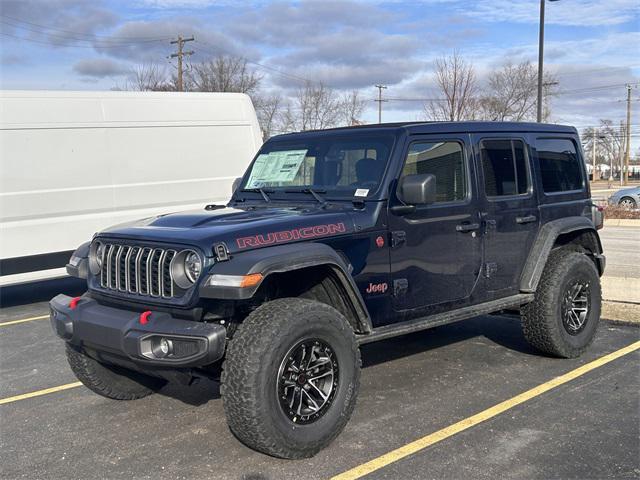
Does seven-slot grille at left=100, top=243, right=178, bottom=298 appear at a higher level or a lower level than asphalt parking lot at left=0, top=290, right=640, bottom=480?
higher

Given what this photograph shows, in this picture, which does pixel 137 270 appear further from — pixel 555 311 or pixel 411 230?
pixel 555 311

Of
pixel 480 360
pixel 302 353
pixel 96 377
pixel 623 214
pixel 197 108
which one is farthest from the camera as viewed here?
pixel 623 214

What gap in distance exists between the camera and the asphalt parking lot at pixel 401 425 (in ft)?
12.3

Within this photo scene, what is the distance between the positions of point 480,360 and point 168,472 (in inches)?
120

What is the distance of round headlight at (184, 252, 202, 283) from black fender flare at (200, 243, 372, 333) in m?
0.10

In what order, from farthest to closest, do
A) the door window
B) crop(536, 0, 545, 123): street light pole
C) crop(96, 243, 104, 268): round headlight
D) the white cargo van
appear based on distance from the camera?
crop(536, 0, 545, 123): street light pole < the white cargo van < the door window < crop(96, 243, 104, 268): round headlight

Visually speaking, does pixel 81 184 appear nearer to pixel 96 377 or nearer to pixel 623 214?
pixel 96 377

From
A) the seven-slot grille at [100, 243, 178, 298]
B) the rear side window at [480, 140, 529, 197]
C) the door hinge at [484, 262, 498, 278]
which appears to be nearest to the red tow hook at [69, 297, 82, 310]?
the seven-slot grille at [100, 243, 178, 298]

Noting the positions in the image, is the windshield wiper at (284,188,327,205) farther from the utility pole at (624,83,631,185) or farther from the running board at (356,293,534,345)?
the utility pole at (624,83,631,185)

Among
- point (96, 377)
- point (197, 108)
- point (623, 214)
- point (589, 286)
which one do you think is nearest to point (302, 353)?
point (96, 377)

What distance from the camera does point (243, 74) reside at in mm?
35594

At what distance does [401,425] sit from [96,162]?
235 inches

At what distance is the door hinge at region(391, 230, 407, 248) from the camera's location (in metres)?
Result: 4.48

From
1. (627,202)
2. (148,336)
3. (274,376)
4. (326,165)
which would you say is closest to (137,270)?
(148,336)
